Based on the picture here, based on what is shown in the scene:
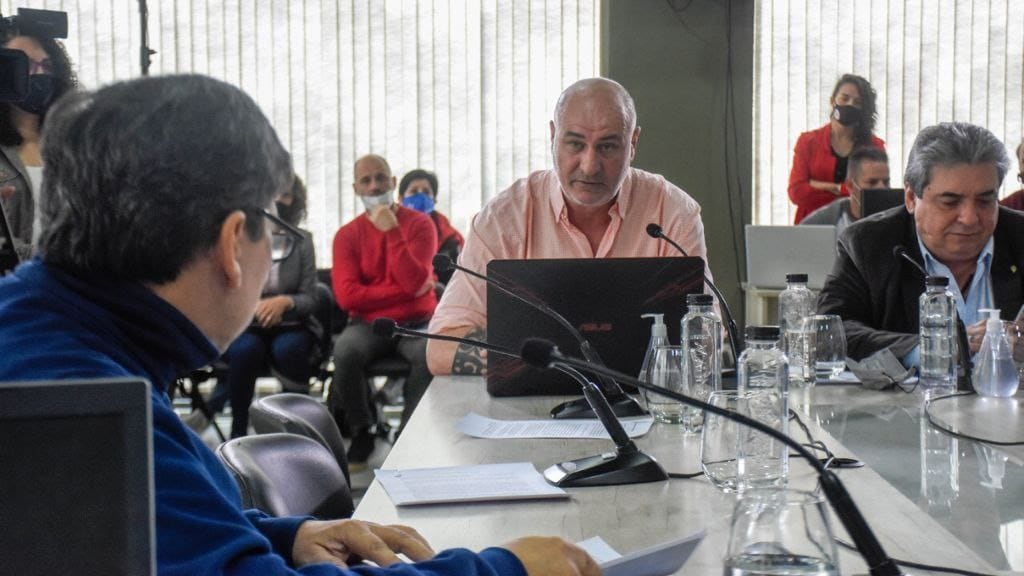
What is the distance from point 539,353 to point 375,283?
3.76 meters

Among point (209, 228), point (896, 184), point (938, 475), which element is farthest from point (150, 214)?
point (896, 184)

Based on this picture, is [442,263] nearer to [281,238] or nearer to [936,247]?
[281,238]

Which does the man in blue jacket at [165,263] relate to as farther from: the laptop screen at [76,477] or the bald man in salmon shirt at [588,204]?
the bald man in salmon shirt at [588,204]

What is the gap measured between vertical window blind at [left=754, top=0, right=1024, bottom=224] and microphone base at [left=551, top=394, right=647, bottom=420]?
367cm

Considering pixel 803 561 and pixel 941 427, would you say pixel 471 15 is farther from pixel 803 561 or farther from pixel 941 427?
pixel 803 561

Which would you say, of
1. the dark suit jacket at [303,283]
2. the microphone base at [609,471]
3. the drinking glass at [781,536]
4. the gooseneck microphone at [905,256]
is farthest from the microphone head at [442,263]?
the dark suit jacket at [303,283]

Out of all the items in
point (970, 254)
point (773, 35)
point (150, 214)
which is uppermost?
A: point (773, 35)

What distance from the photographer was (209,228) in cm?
100

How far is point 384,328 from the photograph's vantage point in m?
1.77

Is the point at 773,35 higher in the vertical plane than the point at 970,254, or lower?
higher

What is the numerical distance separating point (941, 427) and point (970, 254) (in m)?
0.97

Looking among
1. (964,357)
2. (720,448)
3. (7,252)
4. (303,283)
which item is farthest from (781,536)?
(303,283)

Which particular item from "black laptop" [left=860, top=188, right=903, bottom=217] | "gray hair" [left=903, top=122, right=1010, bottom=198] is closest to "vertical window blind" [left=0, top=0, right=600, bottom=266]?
"black laptop" [left=860, top=188, right=903, bottom=217]

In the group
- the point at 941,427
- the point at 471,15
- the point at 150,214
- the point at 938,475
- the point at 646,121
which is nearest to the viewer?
the point at 150,214
